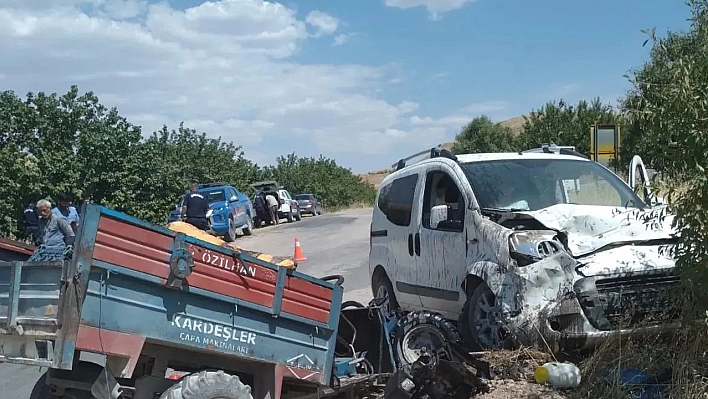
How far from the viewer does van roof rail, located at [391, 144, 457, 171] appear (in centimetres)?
797

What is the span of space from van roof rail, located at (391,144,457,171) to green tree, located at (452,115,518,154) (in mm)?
41282

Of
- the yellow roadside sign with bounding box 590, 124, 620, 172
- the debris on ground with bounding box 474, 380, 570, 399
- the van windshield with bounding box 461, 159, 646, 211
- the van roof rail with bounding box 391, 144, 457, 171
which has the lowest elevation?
the debris on ground with bounding box 474, 380, 570, 399

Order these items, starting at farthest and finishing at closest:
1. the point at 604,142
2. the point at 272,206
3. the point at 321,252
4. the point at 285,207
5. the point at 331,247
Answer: the point at 285,207 < the point at 272,206 < the point at 331,247 < the point at 321,252 < the point at 604,142

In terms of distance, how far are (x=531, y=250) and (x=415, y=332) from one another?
1181 millimetres

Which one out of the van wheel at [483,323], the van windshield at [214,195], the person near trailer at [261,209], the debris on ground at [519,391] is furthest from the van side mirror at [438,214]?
the person near trailer at [261,209]

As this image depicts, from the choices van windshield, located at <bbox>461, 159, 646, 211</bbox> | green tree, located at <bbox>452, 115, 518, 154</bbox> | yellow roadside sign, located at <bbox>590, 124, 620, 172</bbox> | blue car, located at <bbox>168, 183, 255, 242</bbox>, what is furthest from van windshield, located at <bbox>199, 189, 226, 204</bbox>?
green tree, located at <bbox>452, 115, 518, 154</bbox>

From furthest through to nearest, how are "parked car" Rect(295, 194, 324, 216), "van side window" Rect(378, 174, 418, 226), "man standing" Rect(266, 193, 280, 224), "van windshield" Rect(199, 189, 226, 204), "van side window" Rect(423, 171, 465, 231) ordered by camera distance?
"parked car" Rect(295, 194, 324, 216) < "man standing" Rect(266, 193, 280, 224) < "van windshield" Rect(199, 189, 226, 204) < "van side window" Rect(378, 174, 418, 226) < "van side window" Rect(423, 171, 465, 231)

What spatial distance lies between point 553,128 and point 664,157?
120 ft

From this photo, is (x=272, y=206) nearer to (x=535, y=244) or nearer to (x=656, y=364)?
(x=535, y=244)

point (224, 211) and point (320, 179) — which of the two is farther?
point (320, 179)

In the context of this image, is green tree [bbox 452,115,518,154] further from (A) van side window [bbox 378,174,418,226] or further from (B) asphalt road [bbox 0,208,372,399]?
(A) van side window [bbox 378,174,418,226]

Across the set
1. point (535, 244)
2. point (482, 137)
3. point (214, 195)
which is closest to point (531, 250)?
point (535, 244)

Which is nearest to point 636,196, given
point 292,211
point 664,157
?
point 664,157

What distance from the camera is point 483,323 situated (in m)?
6.25
